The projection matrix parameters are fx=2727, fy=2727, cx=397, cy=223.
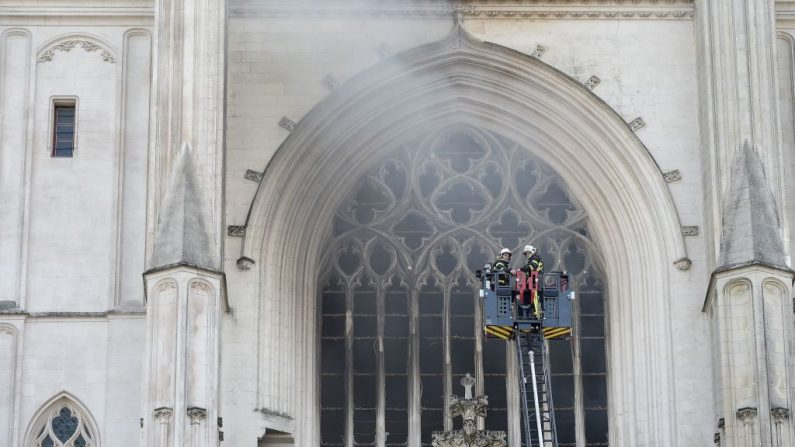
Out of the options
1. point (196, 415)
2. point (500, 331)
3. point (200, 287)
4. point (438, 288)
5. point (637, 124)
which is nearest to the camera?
point (196, 415)

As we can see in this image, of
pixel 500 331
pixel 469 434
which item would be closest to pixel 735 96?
pixel 500 331

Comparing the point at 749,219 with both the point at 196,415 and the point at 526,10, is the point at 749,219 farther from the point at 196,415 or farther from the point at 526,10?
the point at 196,415

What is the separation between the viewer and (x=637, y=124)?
38.5 meters

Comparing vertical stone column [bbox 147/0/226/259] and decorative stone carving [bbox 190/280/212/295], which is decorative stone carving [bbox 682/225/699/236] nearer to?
vertical stone column [bbox 147/0/226/259]

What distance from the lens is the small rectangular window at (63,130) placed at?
126 ft

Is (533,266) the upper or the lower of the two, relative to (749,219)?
lower

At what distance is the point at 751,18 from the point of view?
37656 mm

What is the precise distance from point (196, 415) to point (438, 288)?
5.79 meters

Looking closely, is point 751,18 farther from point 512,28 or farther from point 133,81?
point 133,81

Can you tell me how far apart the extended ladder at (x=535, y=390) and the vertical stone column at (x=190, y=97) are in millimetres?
4307

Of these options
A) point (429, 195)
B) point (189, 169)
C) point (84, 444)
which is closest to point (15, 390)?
point (84, 444)

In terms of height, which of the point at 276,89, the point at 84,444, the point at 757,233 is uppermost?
the point at 276,89

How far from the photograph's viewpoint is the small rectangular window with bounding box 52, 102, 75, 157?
126ft

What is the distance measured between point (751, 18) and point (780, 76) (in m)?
1.64
